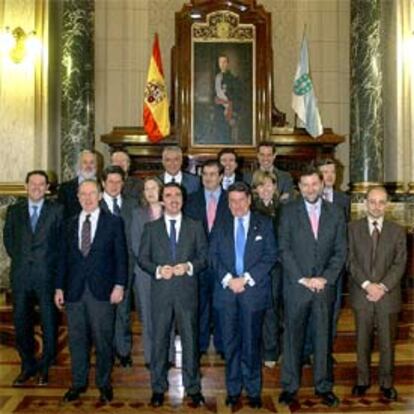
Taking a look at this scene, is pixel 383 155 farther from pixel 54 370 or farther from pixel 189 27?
pixel 54 370

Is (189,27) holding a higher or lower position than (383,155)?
higher

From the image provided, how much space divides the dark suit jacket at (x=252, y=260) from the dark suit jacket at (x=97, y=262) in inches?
25.7

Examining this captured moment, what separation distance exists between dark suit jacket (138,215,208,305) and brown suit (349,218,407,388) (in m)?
1.06

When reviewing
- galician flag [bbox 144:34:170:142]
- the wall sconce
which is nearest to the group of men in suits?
the wall sconce

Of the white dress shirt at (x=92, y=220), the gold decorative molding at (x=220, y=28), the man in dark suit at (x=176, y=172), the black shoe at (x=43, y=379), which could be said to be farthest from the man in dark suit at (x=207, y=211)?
the gold decorative molding at (x=220, y=28)

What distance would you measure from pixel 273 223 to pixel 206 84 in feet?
16.1

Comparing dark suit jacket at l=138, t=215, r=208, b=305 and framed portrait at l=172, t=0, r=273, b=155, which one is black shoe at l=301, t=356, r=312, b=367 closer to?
dark suit jacket at l=138, t=215, r=208, b=305

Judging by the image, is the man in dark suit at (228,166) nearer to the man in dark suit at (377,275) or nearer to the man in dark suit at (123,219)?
the man in dark suit at (123,219)

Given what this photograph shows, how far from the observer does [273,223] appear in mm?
4711

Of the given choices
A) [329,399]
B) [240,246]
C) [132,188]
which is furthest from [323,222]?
[132,188]

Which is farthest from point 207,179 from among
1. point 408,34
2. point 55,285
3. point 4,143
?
point 408,34

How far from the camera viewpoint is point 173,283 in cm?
437

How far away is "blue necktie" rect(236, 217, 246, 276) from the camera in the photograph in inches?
173

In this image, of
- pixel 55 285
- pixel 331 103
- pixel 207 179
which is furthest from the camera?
pixel 331 103
